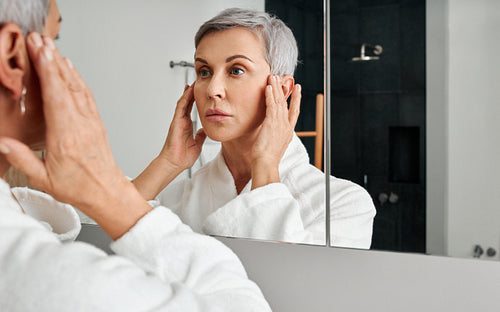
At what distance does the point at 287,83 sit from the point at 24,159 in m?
0.46

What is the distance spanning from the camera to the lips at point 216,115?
0.86 meters

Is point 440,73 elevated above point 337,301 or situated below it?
above

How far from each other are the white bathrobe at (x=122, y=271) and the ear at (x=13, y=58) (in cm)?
14

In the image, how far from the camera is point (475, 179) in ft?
2.37

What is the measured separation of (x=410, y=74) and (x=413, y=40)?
6 cm

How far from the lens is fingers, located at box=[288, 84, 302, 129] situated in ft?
2.72

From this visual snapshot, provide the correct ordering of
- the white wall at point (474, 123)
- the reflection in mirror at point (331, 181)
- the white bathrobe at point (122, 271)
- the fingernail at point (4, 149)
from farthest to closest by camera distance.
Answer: the reflection in mirror at point (331, 181) → the white wall at point (474, 123) → the fingernail at point (4, 149) → the white bathrobe at point (122, 271)

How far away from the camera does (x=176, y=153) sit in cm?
92

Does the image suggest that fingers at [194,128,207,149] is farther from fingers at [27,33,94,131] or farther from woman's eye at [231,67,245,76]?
fingers at [27,33,94,131]

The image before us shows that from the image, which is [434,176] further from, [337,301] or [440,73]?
[337,301]

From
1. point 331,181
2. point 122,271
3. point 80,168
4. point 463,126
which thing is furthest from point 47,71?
point 463,126

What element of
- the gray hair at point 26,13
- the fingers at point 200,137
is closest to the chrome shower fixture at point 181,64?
the fingers at point 200,137

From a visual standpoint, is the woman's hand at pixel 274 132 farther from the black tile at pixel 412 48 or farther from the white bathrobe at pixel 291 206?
the black tile at pixel 412 48

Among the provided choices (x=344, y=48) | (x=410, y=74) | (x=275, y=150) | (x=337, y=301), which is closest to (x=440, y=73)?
(x=410, y=74)
